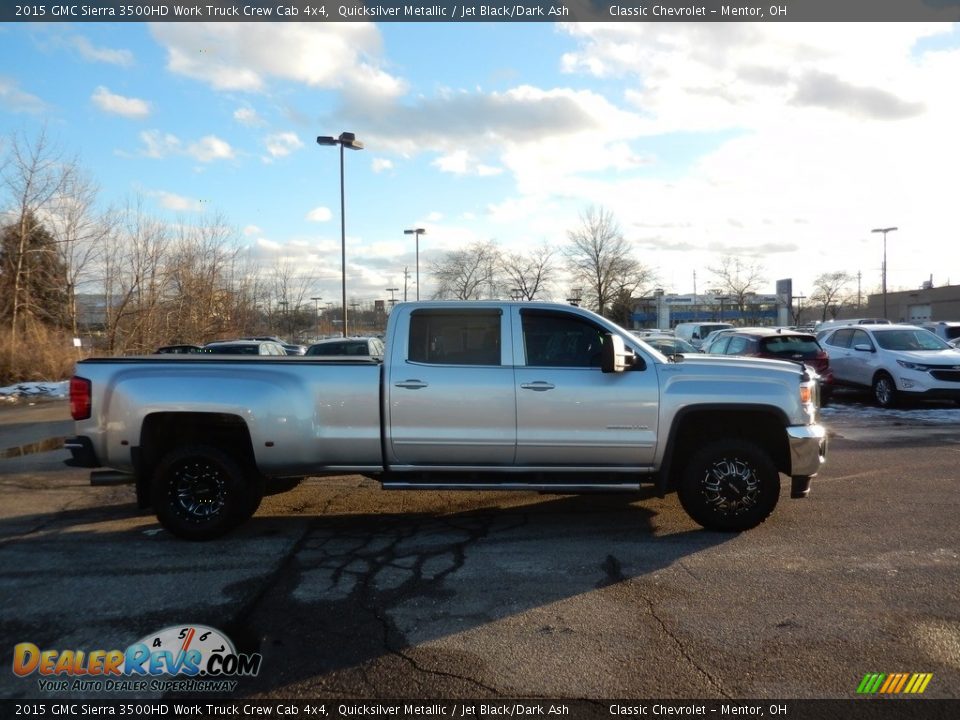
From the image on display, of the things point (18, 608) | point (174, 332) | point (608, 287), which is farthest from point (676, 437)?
point (608, 287)

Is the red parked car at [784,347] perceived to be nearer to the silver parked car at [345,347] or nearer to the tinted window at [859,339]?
the tinted window at [859,339]

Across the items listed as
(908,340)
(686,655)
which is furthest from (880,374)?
(686,655)

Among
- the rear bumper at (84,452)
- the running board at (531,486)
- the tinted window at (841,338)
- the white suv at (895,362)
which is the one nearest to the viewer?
the running board at (531,486)

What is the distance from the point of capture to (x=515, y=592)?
182 inches

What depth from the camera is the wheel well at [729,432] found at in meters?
5.89

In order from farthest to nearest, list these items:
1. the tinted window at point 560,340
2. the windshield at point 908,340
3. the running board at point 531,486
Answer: the windshield at point 908,340, the tinted window at point 560,340, the running board at point 531,486

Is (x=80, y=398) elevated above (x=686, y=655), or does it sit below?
above

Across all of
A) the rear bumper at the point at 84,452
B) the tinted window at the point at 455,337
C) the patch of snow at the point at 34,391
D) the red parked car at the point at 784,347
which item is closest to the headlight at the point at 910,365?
the red parked car at the point at 784,347

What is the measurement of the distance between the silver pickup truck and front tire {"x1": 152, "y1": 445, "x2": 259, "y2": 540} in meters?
0.01

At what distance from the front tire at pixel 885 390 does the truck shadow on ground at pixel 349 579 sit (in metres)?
10.1

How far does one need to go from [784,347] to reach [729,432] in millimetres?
9279

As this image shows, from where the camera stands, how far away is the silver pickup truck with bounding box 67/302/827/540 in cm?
575

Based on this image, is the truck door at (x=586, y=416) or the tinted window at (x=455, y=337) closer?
the truck door at (x=586, y=416)

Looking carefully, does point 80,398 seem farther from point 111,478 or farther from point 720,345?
point 720,345
